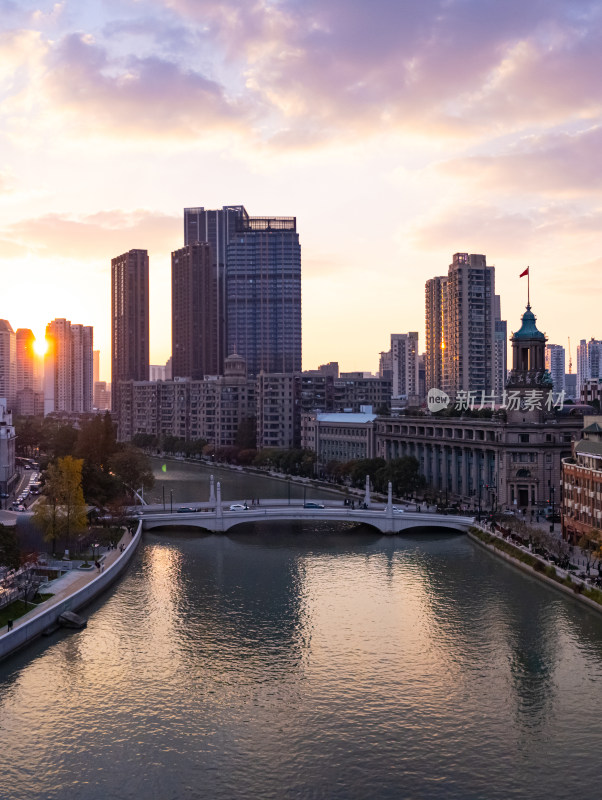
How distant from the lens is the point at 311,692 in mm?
43656

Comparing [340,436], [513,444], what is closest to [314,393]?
[340,436]

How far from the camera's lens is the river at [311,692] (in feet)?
114

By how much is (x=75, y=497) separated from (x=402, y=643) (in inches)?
1388

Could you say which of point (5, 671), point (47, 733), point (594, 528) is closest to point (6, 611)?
point (5, 671)

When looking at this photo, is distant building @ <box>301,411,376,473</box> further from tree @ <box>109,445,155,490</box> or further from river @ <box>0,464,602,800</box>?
river @ <box>0,464,602,800</box>

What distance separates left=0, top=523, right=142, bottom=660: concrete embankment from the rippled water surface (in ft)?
3.45

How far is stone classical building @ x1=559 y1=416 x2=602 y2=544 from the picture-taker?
232ft

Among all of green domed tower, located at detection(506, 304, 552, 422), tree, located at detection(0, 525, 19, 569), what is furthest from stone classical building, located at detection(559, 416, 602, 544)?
tree, located at detection(0, 525, 19, 569)

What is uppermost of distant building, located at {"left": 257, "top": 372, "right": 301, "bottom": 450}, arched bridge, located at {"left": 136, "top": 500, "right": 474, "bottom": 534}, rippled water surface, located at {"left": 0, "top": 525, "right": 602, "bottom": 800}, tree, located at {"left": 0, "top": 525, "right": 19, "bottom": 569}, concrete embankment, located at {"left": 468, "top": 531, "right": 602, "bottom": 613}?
distant building, located at {"left": 257, "top": 372, "right": 301, "bottom": 450}

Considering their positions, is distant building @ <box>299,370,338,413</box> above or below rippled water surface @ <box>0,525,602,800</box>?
above

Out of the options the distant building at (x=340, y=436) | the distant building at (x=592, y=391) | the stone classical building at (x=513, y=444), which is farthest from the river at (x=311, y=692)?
the distant building at (x=592, y=391)

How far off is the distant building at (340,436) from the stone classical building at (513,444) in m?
19.6

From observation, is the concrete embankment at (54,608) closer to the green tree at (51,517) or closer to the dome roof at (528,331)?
the green tree at (51,517)

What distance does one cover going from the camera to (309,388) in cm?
18725
